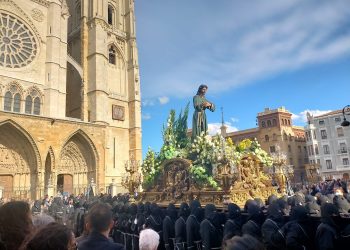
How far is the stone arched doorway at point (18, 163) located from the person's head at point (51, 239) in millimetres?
20898

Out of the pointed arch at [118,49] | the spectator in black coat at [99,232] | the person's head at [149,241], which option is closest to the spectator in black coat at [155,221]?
the spectator in black coat at [99,232]

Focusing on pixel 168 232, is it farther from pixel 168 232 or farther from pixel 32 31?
pixel 32 31

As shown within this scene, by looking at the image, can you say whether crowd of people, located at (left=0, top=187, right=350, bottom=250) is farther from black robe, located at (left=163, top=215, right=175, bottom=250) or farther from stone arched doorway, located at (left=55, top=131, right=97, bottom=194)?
stone arched doorway, located at (left=55, top=131, right=97, bottom=194)

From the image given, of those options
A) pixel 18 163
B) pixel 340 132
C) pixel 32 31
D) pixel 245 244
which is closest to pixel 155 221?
pixel 245 244

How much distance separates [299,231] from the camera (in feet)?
13.7

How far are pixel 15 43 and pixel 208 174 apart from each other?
72.0 ft

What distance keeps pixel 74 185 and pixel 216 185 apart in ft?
61.0

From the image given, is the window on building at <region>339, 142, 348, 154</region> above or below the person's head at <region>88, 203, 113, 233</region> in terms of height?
above

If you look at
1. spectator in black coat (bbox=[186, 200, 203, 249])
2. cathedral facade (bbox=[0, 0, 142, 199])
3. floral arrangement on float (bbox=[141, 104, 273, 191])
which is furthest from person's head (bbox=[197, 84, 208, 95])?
cathedral facade (bbox=[0, 0, 142, 199])

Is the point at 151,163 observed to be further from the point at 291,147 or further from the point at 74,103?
the point at 291,147

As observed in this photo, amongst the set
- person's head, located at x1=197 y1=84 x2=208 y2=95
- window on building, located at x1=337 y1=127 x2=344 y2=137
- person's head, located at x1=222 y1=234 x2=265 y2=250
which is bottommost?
person's head, located at x1=222 y1=234 x2=265 y2=250

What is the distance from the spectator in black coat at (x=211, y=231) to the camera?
5293mm

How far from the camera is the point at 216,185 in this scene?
902 cm

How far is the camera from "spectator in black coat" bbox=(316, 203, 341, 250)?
12.7ft
